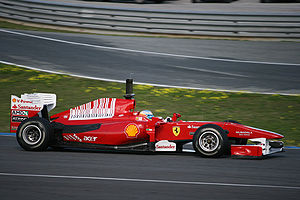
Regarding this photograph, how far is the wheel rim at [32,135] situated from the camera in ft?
29.1

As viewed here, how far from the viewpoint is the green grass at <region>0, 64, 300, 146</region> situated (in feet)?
39.5

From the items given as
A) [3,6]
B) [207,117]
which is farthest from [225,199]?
[3,6]

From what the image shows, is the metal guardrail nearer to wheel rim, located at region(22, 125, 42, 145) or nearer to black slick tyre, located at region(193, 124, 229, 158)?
black slick tyre, located at region(193, 124, 229, 158)

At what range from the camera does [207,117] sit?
1218 cm

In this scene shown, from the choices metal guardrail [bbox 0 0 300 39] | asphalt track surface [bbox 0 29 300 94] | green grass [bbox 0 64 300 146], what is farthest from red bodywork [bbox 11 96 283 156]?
metal guardrail [bbox 0 0 300 39]

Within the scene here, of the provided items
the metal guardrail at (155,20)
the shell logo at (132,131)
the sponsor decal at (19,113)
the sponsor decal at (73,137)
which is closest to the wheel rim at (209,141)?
the shell logo at (132,131)

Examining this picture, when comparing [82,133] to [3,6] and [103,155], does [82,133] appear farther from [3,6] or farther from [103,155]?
[3,6]

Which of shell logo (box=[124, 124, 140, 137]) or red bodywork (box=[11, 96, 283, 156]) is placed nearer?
red bodywork (box=[11, 96, 283, 156])

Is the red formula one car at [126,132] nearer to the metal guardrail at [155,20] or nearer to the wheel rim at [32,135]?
the wheel rim at [32,135]

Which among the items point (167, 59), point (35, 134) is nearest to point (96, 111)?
point (35, 134)

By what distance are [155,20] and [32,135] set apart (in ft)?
40.8

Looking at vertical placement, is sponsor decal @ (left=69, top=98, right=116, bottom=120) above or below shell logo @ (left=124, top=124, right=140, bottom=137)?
above

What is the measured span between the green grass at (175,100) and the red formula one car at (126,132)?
2.60m

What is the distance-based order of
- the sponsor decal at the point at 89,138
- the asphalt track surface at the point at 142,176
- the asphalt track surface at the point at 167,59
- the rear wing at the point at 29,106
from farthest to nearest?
the asphalt track surface at the point at 167,59, the rear wing at the point at 29,106, the sponsor decal at the point at 89,138, the asphalt track surface at the point at 142,176
